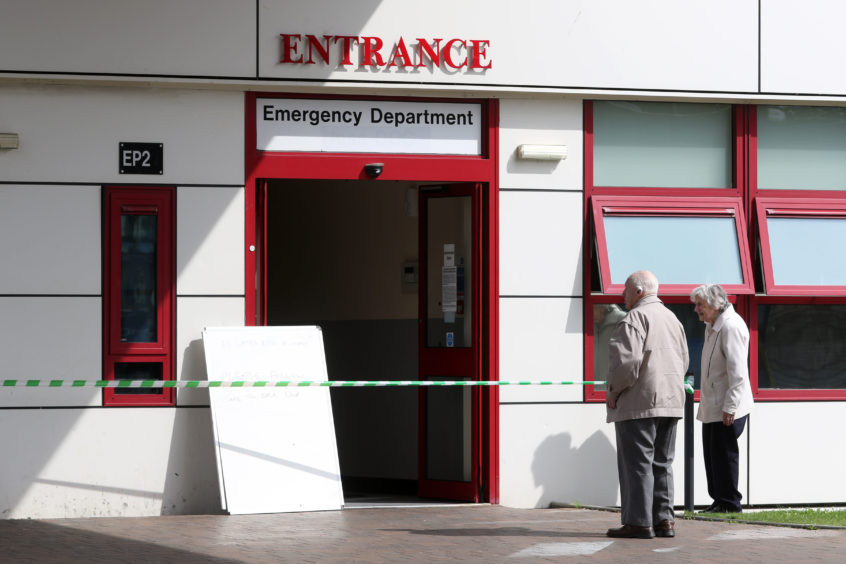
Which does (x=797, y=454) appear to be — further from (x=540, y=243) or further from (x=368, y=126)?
(x=368, y=126)

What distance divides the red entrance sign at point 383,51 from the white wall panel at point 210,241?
4.06ft

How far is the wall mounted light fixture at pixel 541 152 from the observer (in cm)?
1112

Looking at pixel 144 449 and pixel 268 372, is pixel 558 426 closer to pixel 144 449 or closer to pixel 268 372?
pixel 268 372

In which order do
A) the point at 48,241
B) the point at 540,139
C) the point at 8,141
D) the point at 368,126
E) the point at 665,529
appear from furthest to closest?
the point at 540,139
the point at 368,126
the point at 48,241
the point at 8,141
the point at 665,529

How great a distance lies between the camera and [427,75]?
10.9m

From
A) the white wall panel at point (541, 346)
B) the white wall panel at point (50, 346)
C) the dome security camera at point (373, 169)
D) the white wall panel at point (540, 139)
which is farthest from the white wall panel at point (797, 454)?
the white wall panel at point (50, 346)

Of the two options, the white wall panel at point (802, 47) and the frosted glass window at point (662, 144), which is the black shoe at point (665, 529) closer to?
the frosted glass window at point (662, 144)

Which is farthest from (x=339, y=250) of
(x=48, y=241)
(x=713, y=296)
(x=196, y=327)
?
(x=713, y=296)

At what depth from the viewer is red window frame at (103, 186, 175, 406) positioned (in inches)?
413

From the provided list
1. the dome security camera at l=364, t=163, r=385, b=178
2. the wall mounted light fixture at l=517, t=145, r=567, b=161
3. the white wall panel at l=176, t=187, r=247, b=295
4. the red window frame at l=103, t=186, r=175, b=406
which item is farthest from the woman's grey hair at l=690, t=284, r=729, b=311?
the red window frame at l=103, t=186, r=175, b=406

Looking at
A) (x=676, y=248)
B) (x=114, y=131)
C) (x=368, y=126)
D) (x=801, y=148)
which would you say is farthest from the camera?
(x=801, y=148)

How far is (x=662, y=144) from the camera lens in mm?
11586

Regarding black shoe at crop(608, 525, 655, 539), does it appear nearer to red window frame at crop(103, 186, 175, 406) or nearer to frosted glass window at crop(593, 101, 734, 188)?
frosted glass window at crop(593, 101, 734, 188)

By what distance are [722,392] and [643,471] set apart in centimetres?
216
